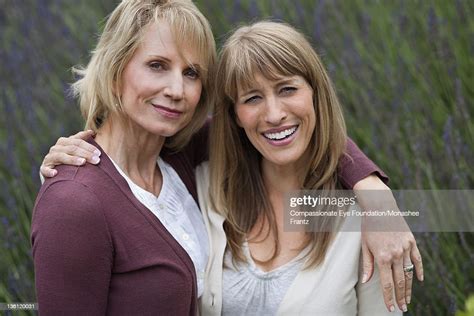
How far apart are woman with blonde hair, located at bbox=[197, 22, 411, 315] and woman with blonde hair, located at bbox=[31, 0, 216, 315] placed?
0.23 feet

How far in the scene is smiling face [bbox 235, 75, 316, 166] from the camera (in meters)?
1.94

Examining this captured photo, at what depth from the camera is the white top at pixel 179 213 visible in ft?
6.27

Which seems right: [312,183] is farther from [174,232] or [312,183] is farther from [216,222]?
[174,232]

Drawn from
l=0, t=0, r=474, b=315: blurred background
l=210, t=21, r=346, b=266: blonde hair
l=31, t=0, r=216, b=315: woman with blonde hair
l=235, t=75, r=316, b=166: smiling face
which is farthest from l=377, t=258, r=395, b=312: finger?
l=0, t=0, r=474, b=315: blurred background

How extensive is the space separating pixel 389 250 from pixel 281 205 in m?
0.39

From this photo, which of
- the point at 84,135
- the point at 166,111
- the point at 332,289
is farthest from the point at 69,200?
the point at 332,289

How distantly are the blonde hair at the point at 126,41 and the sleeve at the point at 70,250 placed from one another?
0.30 metres

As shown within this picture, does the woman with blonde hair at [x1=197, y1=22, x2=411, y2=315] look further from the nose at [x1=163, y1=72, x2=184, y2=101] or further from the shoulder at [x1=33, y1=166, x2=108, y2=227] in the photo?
the shoulder at [x1=33, y1=166, x2=108, y2=227]

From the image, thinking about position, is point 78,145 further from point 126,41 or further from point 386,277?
point 386,277

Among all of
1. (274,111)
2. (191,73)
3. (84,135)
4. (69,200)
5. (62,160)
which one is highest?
(191,73)

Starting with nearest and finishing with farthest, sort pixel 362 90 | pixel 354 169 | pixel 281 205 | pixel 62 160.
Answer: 1. pixel 62 160
2. pixel 354 169
3. pixel 281 205
4. pixel 362 90

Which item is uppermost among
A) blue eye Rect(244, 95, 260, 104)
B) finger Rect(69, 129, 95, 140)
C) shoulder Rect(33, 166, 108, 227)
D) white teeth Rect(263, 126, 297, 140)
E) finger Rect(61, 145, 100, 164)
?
blue eye Rect(244, 95, 260, 104)

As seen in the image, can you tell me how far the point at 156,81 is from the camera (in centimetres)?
185

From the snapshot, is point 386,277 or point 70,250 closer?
point 70,250
